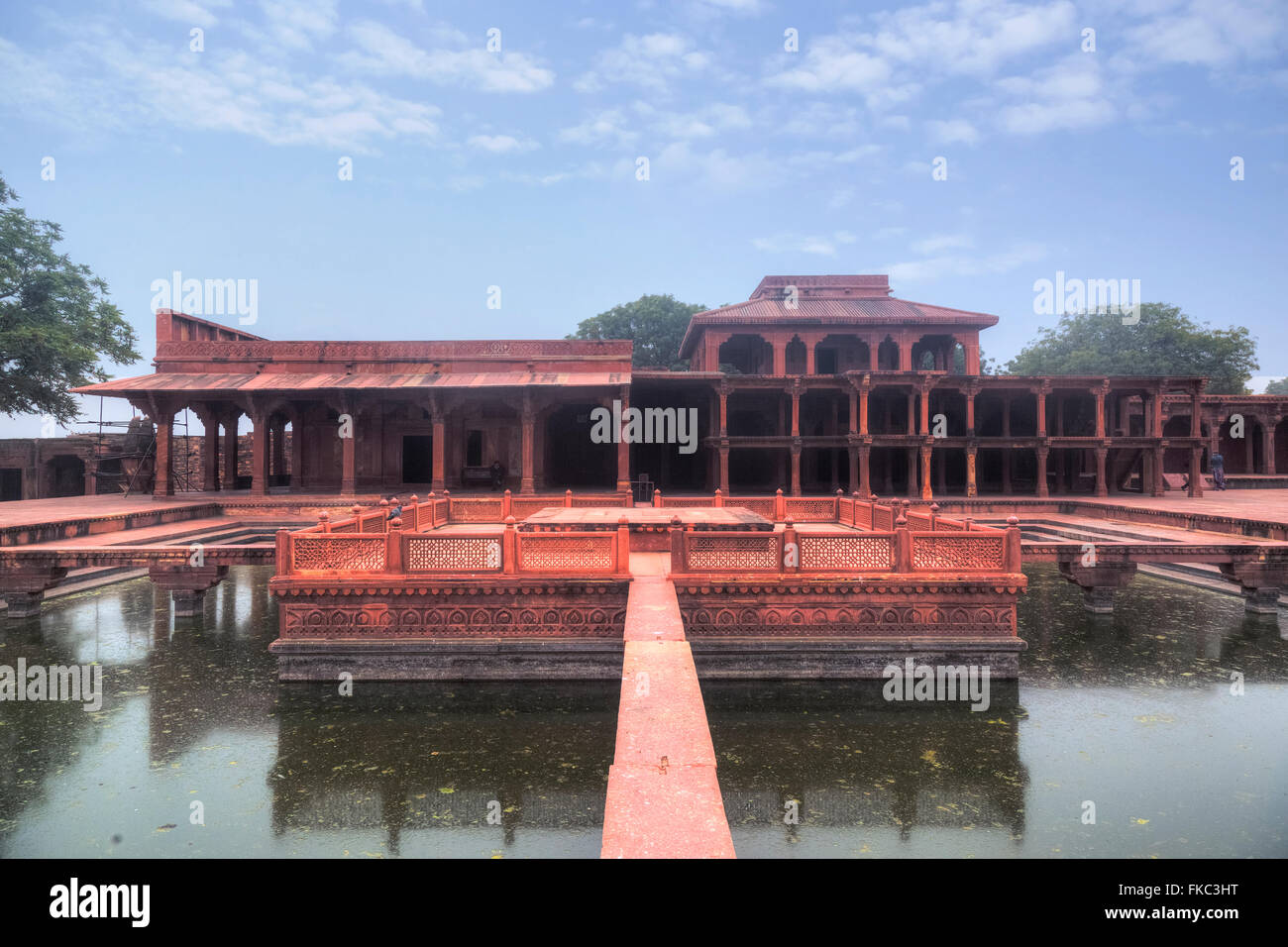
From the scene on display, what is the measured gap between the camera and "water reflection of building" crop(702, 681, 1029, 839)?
18.7 ft

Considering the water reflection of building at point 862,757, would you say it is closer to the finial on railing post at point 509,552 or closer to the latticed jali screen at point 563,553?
the latticed jali screen at point 563,553

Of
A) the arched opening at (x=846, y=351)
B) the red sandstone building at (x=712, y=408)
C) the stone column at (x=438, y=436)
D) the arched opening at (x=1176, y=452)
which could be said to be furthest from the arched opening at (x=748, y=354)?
the arched opening at (x=1176, y=452)

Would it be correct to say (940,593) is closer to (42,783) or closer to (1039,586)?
(1039,586)

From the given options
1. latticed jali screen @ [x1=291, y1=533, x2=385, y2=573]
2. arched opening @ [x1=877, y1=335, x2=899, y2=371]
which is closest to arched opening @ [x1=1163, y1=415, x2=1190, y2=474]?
arched opening @ [x1=877, y1=335, x2=899, y2=371]

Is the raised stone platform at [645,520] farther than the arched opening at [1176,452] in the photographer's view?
No

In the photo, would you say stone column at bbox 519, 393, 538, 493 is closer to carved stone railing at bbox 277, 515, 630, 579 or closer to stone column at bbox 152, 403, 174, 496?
stone column at bbox 152, 403, 174, 496

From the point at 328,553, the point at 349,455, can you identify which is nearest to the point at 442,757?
the point at 328,553

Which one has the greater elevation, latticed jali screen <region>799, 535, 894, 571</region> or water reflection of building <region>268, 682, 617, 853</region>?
latticed jali screen <region>799, 535, 894, 571</region>

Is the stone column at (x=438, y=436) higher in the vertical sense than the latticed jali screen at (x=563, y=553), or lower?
higher

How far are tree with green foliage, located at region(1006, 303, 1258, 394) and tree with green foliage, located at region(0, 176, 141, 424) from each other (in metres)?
54.6

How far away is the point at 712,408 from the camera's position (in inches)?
957

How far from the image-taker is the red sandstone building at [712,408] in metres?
20.9

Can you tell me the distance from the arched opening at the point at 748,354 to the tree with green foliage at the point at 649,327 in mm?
17759
